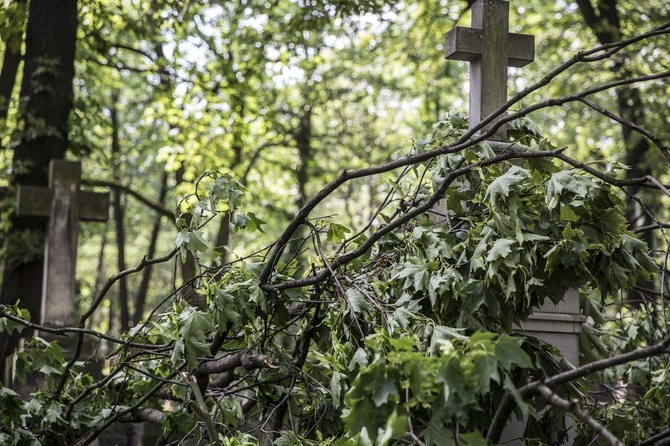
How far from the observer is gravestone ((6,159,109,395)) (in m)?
7.48

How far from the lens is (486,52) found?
165 inches

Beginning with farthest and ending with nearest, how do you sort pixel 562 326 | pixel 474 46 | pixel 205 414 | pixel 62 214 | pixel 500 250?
pixel 62 214
pixel 474 46
pixel 562 326
pixel 205 414
pixel 500 250

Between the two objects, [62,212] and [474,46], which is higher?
[474,46]

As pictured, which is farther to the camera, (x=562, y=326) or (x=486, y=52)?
(x=486, y=52)

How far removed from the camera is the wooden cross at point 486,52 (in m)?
4.13

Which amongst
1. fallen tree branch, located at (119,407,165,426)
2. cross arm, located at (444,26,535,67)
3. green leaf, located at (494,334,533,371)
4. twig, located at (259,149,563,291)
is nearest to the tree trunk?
fallen tree branch, located at (119,407,165,426)

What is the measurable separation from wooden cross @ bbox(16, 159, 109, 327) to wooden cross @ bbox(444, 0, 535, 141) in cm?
466

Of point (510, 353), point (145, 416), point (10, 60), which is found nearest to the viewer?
point (510, 353)

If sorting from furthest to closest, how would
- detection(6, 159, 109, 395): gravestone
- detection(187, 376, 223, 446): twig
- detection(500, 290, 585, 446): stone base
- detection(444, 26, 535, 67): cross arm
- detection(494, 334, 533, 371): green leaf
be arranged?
1. detection(6, 159, 109, 395): gravestone
2. detection(444, 26, 535, 67): cross arm
3. detection(500, 290, 585, 446): stone base
4. detection(187, 376, 223, 446): twig
5. detection(494, 334, 533, 371): green leaf

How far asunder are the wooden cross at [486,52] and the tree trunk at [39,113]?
20.0 feet

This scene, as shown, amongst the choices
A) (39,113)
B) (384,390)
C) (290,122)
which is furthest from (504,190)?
(290,122)

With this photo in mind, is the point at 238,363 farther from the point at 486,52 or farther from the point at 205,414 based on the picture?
the point at 486,52

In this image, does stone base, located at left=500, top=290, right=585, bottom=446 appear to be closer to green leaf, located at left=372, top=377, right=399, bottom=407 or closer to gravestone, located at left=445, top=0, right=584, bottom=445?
gravestone, located at left=445, top=0, right=584, bottom=445

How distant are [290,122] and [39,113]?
983cm
